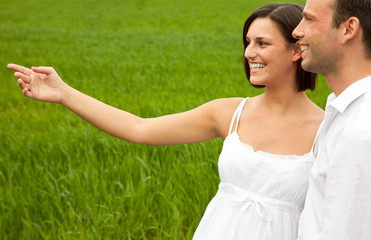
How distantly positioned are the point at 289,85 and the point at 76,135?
333cm

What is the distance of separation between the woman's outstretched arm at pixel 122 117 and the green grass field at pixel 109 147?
111cm

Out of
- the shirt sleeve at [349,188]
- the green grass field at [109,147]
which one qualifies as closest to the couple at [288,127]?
the shirt sleeve at [349,188]

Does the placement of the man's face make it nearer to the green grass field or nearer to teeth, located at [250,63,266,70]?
teeth, located at [250,63,266,70]

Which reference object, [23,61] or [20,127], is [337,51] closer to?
[20,127]

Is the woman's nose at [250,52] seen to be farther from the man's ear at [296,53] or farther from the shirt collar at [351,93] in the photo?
the shirt collar at [351,93]

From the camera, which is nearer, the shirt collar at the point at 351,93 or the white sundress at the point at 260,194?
the shirt collar at the point at 351,93

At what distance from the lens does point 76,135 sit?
5.03 meters

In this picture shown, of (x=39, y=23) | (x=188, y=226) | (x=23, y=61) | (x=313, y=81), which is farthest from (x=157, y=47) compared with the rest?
(x=313, y=81)

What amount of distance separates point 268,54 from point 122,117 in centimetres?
75

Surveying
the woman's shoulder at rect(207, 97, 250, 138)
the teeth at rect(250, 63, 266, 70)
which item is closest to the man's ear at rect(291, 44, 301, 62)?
the teeth at rect(250, 63, 266, 70)

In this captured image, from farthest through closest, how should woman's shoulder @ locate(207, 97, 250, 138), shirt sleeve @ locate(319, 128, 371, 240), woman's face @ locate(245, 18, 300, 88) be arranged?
woman's shoulder @ locate(207, 97, 250, 138) < woman's face @ locate(245, 18, 300, 88) < shirt sleeve @ locate(319, 128, 371, 240)

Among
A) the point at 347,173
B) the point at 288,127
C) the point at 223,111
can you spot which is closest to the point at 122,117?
the point at 223,111

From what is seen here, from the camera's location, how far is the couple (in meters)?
1.22

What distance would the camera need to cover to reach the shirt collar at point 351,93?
1.33m
